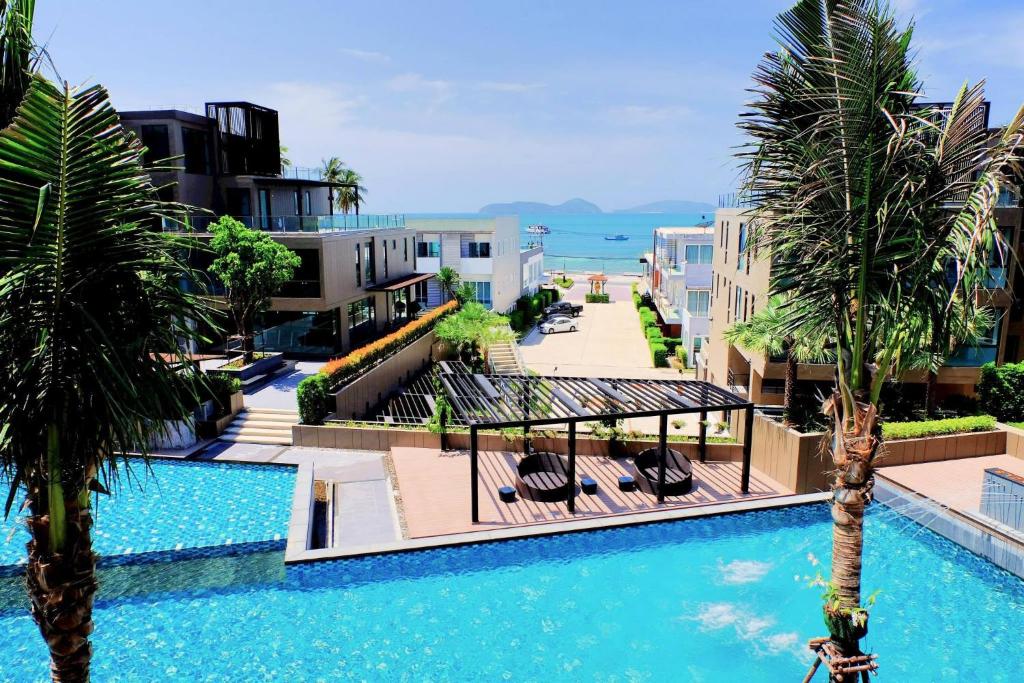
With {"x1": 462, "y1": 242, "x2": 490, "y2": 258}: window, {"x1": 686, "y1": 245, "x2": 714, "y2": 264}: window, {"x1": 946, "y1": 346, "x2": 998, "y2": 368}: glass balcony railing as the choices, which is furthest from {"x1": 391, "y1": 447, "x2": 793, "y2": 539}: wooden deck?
{"x1": 462, "y1": 242, "x2": 490, "y2": 258}: window

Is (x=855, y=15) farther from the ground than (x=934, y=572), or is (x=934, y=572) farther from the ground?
(x=855, y=15)

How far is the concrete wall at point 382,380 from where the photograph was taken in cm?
2283

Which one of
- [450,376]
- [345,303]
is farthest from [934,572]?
[345,303]

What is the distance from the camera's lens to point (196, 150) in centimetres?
3166

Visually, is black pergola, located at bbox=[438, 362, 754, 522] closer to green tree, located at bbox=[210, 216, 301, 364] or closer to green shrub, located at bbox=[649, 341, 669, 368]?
green tree, located at bbox=[210, 216, 301, 364]

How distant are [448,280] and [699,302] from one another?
651 inches

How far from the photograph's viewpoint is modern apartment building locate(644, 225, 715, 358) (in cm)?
3884

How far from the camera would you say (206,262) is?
3023 cm

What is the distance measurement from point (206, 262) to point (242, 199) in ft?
14.5

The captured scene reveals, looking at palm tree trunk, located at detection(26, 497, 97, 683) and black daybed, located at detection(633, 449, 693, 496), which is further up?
palm tree trunk, located at detection(26, 497, 97, 683)

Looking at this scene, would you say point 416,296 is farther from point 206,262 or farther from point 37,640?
point 37,640

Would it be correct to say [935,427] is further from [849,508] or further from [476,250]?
[476,250]

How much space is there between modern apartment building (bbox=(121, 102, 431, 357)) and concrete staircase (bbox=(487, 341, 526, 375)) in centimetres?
628

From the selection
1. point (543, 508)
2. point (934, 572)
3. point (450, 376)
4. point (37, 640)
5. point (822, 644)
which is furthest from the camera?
point (450, 376)
